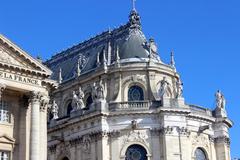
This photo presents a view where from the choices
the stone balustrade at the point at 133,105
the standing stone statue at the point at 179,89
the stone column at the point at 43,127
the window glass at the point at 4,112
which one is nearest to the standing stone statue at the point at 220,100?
the standing stone statue at the point at 179,89

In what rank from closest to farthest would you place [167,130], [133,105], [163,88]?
1. [167,130]
2. [133,105]
3. [163,88]

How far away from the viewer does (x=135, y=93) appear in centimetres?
6012

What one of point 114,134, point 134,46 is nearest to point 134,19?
point 134,46

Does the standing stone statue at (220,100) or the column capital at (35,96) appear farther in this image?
the standing stone statue at (220,100)

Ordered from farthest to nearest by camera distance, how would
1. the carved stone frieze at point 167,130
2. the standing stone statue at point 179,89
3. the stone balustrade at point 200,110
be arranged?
the stone balustrade at point 200,110 → the standing stone statue at point 179,89 → the carved stone frieze at point 167,130

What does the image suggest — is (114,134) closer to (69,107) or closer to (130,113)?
(130,113)

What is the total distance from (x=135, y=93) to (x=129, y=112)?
14.8 ft

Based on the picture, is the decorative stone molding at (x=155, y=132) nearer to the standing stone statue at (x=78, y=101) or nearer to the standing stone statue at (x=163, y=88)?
the standing stone statue at (x=163, y=88)

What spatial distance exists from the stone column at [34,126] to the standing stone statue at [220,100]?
25644 millimetres

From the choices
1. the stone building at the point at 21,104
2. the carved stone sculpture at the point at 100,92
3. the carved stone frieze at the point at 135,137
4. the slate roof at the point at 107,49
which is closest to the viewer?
the stone building at the point at 21,104

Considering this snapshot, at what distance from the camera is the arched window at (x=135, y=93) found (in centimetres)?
5975

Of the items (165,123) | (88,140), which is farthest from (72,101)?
(165,123)

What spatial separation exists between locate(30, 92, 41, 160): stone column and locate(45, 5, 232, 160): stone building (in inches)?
387

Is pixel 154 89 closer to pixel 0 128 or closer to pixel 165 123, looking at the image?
pixel 165 123
